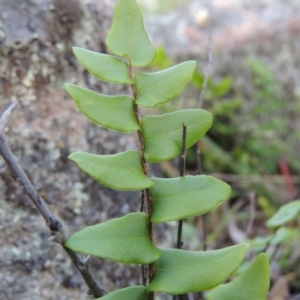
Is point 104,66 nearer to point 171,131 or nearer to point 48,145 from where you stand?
point 171,131

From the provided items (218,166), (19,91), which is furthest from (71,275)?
(218,166)

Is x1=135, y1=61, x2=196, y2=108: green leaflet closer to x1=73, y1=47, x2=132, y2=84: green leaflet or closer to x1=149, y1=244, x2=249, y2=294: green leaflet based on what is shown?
x1=73, y1=47, x2=132, y2=84: green leaflet

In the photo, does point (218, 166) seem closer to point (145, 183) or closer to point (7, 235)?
point (7, 235)

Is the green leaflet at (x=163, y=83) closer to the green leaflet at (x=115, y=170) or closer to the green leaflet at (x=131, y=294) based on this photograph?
the green leaflet at (x=115, y=170)

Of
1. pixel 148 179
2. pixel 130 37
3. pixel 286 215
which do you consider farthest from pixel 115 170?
pixel 286 215

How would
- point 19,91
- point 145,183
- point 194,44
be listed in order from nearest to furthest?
point 145,183, point 19,91, point 194,44

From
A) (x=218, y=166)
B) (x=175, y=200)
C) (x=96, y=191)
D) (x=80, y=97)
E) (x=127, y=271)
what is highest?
(x=80, y=97)

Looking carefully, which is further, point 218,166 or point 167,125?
point 218,166

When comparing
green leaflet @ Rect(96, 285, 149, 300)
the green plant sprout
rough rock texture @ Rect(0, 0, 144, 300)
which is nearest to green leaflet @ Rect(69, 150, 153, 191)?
the green plant sprout

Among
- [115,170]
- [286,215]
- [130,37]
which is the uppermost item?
[130,37]
